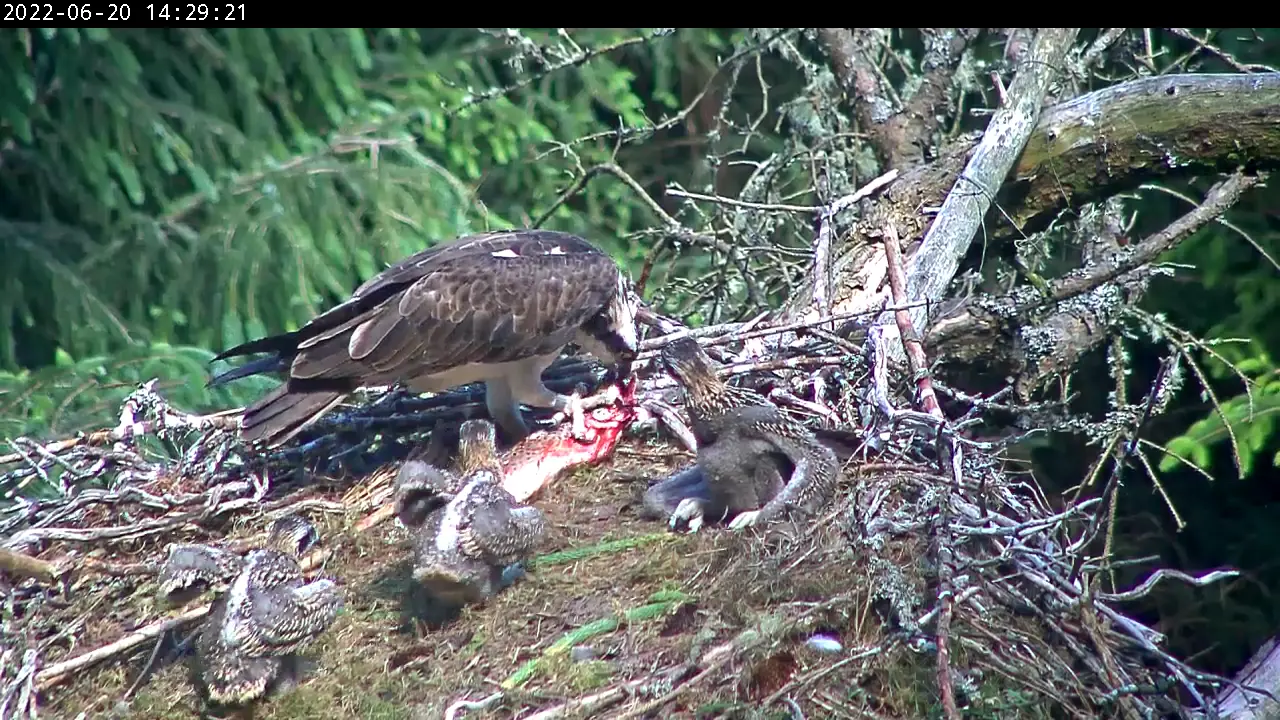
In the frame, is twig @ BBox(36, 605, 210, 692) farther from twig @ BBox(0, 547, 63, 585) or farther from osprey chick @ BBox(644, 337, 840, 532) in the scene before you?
osprey chick @ BBox(644, 337, 840, 532)

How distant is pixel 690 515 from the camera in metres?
4.18

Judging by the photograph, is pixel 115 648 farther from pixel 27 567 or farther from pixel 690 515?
pixel 690 515

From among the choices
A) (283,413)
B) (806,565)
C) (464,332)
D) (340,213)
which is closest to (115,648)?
(283,413)

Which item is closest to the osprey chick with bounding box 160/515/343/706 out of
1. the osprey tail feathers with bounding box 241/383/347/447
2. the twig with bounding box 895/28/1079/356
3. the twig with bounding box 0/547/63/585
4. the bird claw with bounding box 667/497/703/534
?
the twig with bounding box 0/547/63/585

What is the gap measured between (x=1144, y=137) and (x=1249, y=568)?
85.6 inches

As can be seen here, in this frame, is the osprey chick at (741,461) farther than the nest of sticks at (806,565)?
Yes

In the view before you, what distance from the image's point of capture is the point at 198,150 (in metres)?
6.78

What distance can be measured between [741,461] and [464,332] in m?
1.20

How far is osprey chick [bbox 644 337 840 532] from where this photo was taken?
13.1 feet

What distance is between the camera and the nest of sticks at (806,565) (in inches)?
132

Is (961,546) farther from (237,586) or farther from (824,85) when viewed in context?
(824,85)

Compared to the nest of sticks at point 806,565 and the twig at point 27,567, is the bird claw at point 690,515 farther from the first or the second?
the twig at point 27,567
